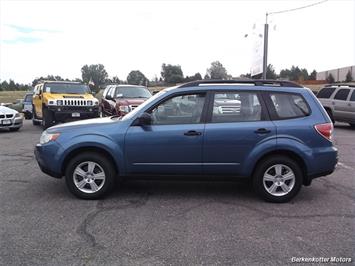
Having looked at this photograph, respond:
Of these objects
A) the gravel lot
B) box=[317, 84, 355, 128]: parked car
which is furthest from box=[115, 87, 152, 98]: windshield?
the gravel lot

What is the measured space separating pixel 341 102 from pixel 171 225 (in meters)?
15.0

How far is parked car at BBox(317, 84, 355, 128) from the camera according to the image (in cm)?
1781

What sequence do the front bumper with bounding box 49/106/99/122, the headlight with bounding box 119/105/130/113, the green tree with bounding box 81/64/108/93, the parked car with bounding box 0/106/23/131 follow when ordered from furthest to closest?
the green tree with bounding box 81/64/108/93 → the parked car with bounding box 0/106/23/131 → the front bumper with bounding box 49/106/99/122 → the headlight with bounding box 119/105/130/113

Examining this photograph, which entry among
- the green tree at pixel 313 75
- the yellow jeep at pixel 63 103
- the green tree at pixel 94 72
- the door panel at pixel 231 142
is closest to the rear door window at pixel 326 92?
the yellow jeep at pixel 63 103

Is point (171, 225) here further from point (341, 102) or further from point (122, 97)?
point (341, 102)

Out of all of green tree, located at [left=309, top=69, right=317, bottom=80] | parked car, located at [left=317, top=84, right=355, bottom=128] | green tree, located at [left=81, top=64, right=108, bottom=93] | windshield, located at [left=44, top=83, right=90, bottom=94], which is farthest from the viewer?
green tree, located at [left=81, top=64, right=108, bottom=93]

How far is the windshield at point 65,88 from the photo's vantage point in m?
16.7

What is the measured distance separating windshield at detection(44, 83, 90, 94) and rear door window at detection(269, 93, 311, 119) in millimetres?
11877

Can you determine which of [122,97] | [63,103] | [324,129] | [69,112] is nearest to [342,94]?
[122,97]

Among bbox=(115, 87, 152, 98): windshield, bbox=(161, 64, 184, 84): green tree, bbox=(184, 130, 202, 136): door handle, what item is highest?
bbox=(161, 64, 184, 84): green tree

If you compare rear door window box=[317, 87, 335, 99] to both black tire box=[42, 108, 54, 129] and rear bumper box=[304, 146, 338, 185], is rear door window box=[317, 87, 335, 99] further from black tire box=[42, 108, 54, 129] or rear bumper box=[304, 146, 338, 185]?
rear bumper box=[304, 146, 338, 185]

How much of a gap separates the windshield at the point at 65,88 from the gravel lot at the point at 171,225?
31.9 ft

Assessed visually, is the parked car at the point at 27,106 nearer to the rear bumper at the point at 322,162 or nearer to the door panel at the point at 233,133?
the door panel at the point at 233,133

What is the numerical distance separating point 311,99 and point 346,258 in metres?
2.69
